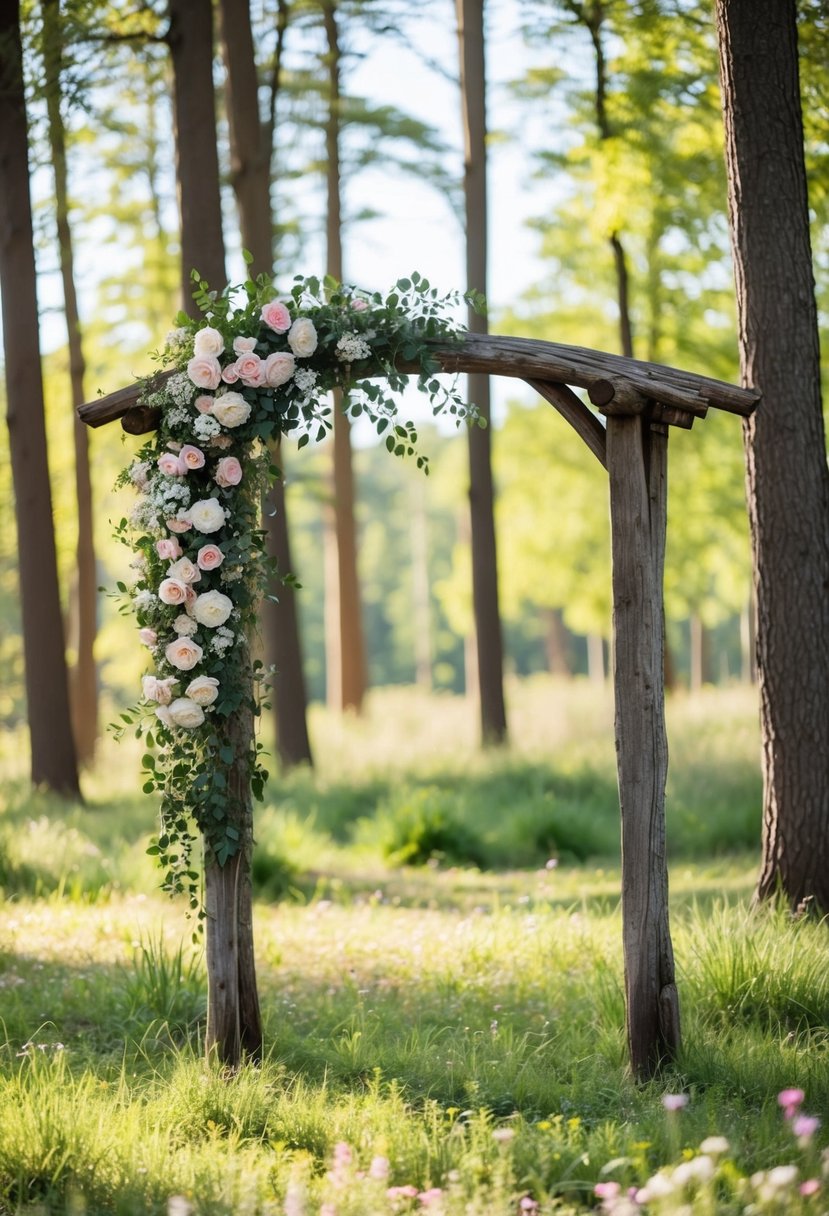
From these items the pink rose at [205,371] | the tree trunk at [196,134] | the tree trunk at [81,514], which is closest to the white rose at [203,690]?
the pink rose at [205,371]

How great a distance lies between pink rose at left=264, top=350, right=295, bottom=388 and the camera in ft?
15.6

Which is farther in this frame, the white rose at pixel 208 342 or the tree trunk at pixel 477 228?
the tree trunk at pixel 477 228

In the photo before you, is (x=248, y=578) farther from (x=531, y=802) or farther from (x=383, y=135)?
(x=383, y=135)

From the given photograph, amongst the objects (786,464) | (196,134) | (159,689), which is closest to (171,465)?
(159,689)

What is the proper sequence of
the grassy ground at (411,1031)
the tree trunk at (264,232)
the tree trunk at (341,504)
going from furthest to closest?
the tree trunk at (341,504), the tree trunk at (264,232), the grassy ground at (411,1031)

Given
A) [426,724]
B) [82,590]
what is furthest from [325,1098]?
[426,724]

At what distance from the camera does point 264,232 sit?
39.2 ft

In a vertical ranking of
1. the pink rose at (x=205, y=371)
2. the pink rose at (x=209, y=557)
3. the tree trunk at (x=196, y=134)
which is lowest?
the pink rose at (x=209, y=557)

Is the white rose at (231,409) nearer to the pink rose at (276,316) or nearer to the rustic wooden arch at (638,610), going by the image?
the pink rose at (276,316)

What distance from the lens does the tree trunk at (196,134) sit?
961 centimetres

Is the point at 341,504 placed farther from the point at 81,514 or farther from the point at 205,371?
the point at 205,371

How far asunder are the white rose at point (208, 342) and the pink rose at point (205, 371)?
0.10 ft

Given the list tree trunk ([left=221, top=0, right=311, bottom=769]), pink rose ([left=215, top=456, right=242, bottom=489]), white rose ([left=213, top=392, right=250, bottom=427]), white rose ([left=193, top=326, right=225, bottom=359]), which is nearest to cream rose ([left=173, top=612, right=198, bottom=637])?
pink rose ([left=215, top=456, right=242, bottom=489])

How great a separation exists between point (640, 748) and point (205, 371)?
2.31m
